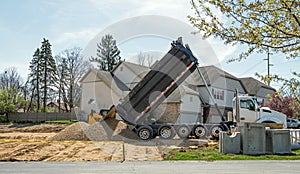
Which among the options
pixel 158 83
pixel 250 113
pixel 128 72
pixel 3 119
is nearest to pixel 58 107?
pixel 3 119

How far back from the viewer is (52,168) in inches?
381

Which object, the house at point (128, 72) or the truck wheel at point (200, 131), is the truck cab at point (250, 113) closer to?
the truck wheel at point (200, 131)

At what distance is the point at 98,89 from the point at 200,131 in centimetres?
2199

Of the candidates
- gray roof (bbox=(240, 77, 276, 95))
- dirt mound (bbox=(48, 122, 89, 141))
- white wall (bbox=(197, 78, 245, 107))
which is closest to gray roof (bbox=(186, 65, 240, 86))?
white wall (bbox=(197, 78, 245, 107))

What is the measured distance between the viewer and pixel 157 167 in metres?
9.73

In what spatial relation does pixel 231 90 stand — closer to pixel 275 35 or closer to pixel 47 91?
pixel 47 91

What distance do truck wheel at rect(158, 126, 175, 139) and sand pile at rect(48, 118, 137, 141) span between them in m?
1.51

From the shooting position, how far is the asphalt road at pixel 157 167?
903cm

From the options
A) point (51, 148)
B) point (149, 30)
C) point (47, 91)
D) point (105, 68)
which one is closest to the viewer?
point (51, 148)

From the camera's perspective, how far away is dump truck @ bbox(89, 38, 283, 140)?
16.5 m

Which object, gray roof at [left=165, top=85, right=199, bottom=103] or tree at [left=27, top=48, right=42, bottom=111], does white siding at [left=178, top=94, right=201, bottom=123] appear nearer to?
gray roof at [left=165, top=85, right=199, bottom=103]

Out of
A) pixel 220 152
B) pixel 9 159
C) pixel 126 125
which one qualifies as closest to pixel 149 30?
pixel 126 125

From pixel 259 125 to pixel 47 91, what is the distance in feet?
151

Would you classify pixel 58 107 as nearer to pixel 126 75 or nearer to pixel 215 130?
pixel 126 75
